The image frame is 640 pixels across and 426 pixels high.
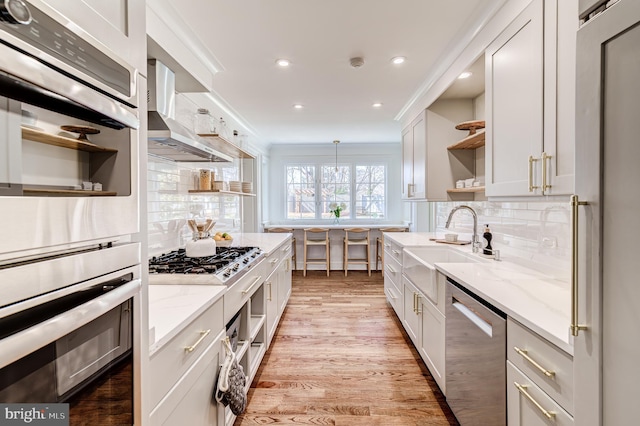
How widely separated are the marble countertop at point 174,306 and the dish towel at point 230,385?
28cm

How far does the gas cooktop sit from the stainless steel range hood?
71 cm

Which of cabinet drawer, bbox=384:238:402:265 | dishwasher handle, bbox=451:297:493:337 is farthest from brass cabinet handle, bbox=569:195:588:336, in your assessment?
cabinet drawer, bbox=384:238:402:265

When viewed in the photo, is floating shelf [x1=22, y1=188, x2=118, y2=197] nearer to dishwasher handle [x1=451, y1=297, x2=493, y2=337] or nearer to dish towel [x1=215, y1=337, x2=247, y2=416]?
dish towel [x1=215, y1=337, x2=247, y2=416]

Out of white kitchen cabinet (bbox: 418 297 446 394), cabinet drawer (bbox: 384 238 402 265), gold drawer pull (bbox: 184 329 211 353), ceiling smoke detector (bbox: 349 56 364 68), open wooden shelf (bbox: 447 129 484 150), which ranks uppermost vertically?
ceiling smoke detector (bbox: 349 56 364 68)

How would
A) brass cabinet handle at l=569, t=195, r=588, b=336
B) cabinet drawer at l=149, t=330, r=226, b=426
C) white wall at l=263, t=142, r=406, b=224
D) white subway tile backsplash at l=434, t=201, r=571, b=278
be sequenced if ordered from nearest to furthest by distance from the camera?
1. brass cabinet handle at l=569, t=195, r=588, b=336
2. cabinet drawer at l=149, t=330, r=226, b=426
3. white subway tile backsplash at l=434, t=201, r=571, b=278
4. white wall at l=263, t=142, r=406, b=224

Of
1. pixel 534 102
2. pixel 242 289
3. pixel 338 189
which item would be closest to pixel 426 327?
pixel 242 289

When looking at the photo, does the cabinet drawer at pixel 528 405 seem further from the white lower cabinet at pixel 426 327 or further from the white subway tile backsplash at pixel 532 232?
the white subway tile backsplash at pixel 532 232

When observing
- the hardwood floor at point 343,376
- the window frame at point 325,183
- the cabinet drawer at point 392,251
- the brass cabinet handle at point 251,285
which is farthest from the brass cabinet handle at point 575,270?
the window frame at point 325,183

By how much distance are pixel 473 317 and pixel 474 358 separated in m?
0.19

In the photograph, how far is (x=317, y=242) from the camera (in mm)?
5734

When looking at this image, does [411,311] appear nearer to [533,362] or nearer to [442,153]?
[442,153]

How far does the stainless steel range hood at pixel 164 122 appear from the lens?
A: 1.66 metres

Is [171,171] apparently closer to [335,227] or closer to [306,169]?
[335,227]

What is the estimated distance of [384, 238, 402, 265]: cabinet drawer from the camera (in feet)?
10.1
